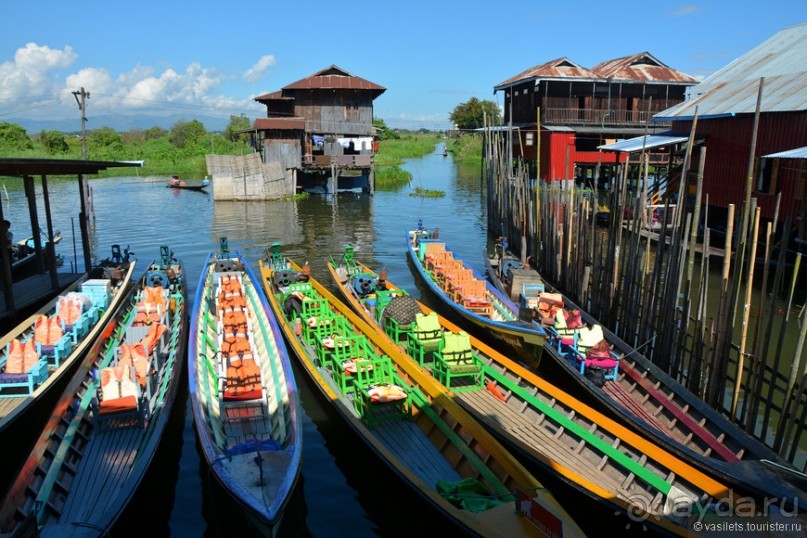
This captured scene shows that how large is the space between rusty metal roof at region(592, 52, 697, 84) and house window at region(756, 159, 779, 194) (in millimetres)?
19271

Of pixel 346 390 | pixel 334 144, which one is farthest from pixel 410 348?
pixel 334 144

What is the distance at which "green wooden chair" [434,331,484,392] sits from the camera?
12.1 meters

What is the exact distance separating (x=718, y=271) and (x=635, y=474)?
17.9m

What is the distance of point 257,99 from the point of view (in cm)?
4944

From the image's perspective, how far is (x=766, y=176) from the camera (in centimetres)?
2205

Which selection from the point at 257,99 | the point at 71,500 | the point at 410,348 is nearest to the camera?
the point at 71,500

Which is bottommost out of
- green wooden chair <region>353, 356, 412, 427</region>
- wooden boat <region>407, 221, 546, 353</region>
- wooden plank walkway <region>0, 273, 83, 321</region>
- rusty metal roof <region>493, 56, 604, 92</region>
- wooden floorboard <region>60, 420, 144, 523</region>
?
wooden floorboard <region>60, 420, 144, 523</region>

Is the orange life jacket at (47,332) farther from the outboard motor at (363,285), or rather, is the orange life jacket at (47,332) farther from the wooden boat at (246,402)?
the outboard motor at (363,285)

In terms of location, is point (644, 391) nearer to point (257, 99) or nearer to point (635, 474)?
point (635, 474)

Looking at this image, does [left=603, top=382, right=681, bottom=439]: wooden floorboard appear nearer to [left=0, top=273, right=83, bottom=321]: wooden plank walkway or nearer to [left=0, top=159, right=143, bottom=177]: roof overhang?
[left=0, top=159, right=143, bottom=177]: roof overhang

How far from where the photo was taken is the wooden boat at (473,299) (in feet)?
44.4

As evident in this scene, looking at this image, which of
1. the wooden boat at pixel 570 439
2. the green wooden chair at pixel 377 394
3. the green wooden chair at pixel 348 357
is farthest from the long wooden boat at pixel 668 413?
the green wooden chair at pixel 348 357

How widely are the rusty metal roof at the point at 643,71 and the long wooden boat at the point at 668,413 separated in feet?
97.8

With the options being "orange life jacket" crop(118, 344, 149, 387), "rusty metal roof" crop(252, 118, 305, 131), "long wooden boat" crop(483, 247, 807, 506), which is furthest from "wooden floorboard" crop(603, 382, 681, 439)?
"rusty metal roof" crop(252, 118, 305, 131)
